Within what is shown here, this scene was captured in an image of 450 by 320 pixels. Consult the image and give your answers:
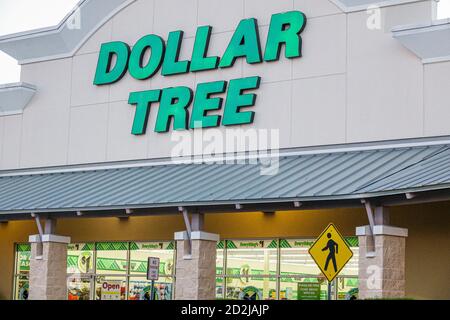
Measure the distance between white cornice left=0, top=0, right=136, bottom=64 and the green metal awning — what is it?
181 inches

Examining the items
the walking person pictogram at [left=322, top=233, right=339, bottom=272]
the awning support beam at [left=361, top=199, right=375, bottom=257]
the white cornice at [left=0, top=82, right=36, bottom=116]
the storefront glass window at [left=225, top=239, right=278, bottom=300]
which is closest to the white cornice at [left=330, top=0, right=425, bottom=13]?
the awning support beam at [left=361, top=199, right=375, bottom=257]

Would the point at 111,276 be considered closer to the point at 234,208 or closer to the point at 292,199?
the point at 234,208

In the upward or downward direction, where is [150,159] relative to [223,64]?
downward

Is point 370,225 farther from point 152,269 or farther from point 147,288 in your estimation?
point 147,288

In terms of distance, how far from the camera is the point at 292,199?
2247cm

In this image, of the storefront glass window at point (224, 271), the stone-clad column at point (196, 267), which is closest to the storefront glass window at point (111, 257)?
the storefront glass window at point (224, 271)

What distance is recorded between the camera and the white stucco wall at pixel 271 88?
2453cm

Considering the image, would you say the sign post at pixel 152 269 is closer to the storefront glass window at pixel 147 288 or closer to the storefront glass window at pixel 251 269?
the storefront glass window at pixel 251 269

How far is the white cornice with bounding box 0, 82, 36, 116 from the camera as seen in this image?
32.6 meters

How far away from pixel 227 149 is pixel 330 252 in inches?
392

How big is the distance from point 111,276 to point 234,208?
319 inches

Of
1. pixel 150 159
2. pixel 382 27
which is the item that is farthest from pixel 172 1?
pixel 382 27

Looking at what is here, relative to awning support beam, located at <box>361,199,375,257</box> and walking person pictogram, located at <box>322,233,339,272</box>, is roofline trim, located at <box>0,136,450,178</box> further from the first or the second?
walking person pictogram, located at <box>322,233,339,272</box>

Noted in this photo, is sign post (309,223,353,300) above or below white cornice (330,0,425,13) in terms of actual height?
below
